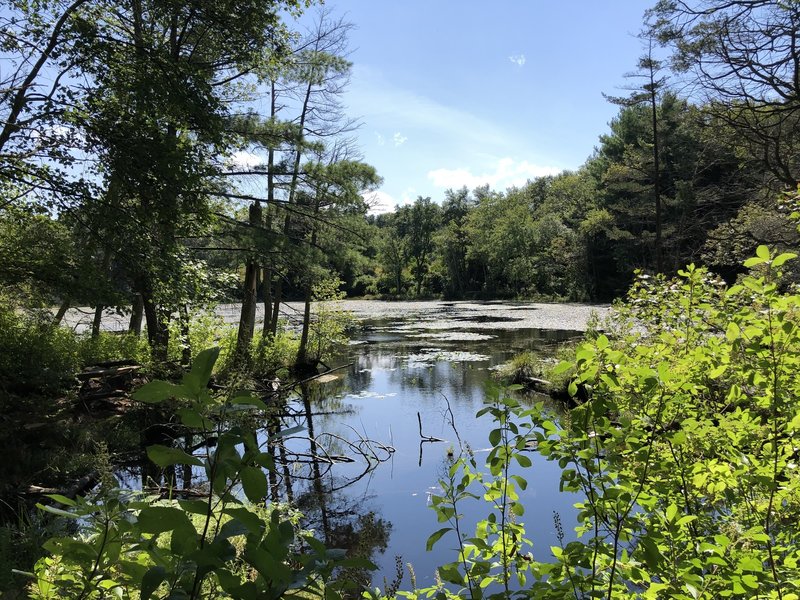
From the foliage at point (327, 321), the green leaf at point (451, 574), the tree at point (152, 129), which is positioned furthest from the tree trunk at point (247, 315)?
the green leaf at point (451, 574)

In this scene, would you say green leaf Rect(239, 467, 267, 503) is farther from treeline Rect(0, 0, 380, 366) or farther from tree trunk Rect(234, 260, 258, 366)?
tree trunk Rect(234, 260, 258, 366)

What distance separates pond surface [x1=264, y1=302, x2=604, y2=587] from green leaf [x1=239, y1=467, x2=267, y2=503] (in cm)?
153

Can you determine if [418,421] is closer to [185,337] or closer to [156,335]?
[185,337]

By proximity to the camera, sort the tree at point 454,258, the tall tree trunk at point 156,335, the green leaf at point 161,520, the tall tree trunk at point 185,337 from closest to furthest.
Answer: the green leaf at point 161,520, the tall tree trunk at point 185,337, the tall tree trunk at point 156,335, the tree at point 454,258

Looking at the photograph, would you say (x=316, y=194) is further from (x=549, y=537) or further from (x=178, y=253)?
(x=549, y=537)

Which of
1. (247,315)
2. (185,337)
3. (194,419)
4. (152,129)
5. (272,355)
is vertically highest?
(152,129)

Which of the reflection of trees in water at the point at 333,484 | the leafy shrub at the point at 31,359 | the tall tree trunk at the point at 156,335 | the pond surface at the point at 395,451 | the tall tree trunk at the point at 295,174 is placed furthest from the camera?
the tall tree trunk at the point at 295,174

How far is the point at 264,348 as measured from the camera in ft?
42.2

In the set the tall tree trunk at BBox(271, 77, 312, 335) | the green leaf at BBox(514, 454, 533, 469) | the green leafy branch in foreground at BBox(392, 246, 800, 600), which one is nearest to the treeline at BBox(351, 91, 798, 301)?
the tall tree trunk at BBox(271, 77, 312, 335)

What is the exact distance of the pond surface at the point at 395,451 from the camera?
5.27 metres

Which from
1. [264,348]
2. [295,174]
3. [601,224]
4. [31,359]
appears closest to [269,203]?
[295,174]

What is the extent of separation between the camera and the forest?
1027mm

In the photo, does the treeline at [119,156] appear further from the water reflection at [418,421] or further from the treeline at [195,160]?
the water reflection at [418,421]

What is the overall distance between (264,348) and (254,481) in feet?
41.3
